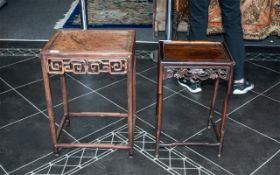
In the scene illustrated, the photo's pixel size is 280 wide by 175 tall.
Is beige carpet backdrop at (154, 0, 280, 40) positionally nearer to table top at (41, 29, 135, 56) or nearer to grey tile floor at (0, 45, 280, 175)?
grey tile floor at (0, 45, 280, 175)

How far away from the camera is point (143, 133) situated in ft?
6.56

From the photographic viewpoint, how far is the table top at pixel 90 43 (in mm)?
1548

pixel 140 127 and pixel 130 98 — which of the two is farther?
pixel 140 127

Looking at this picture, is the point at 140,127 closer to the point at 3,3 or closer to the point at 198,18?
the point at 198,18

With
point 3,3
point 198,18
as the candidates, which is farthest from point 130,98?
point 3,3

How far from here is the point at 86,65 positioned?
5.10 feet

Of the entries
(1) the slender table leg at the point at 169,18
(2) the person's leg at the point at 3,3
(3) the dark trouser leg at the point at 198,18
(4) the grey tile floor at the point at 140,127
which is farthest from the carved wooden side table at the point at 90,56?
(2) the person's leg at the point at 3,3

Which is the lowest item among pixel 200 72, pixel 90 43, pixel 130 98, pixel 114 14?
pixel 114 14

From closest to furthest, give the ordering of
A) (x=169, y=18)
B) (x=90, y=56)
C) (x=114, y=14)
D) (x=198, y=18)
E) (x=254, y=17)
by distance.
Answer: (x=90, y=56) < (x=198, y=18) < (x=169, y=18) < (x=254, y=17) < (x=114, y=14)

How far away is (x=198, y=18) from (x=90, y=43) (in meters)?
0.88

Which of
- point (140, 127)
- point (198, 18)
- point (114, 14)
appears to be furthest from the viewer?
point (114, 14)

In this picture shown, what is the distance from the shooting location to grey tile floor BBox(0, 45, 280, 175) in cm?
175

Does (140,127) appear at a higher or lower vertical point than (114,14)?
lower

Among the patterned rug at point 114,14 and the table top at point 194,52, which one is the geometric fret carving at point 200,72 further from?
the patterned rug at point 114,14
